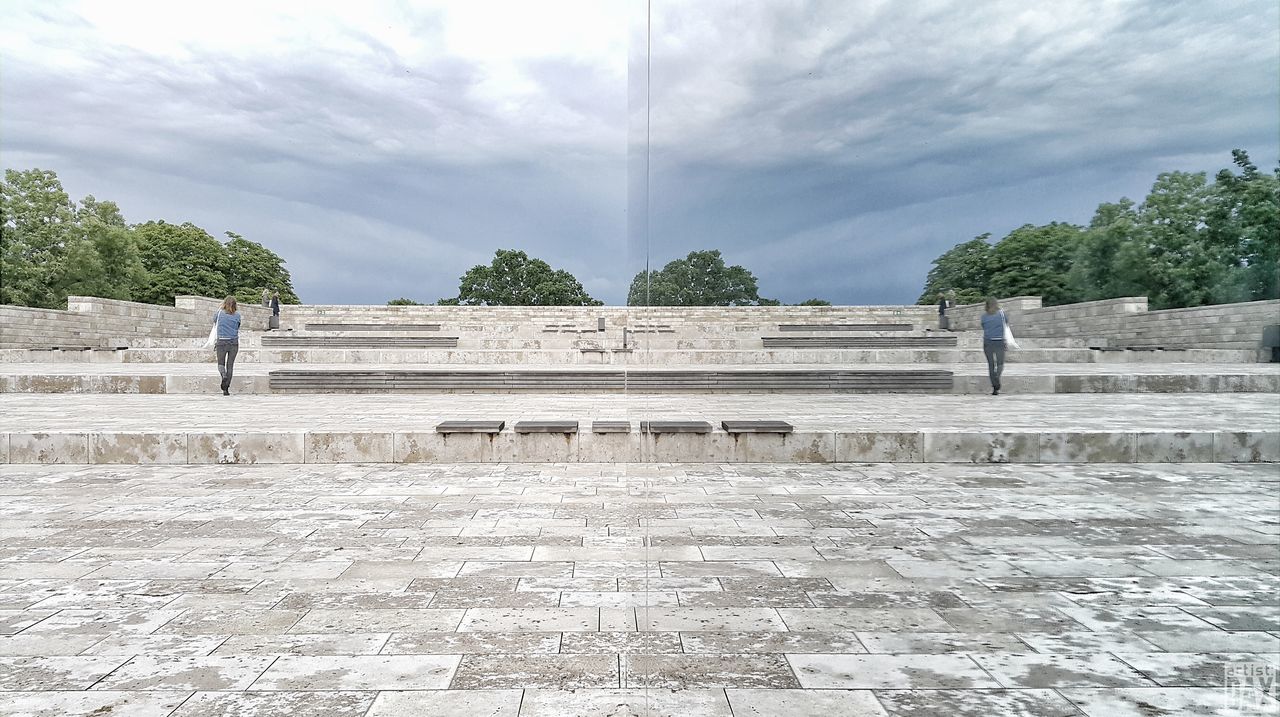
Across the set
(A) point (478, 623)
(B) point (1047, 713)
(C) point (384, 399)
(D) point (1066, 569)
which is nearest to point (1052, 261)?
(B) point (1047, 713)

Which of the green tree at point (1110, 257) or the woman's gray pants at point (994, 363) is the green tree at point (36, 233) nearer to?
the woman's gray pants at point (994, 363)

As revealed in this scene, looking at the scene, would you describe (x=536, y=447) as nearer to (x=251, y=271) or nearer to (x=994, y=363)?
(x=994, y=363)

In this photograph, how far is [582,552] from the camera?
3.48 m

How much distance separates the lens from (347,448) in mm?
6270

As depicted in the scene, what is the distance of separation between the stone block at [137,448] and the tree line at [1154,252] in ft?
21.6

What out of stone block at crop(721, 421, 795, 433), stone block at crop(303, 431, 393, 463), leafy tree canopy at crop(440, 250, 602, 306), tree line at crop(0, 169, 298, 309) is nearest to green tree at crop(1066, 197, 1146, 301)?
stone block at crop(721, 421, 795, 433)

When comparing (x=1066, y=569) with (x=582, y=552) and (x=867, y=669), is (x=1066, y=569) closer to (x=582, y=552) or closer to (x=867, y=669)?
(x=867, y=669)

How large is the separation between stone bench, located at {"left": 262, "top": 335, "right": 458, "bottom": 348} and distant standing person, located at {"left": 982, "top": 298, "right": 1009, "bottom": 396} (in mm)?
15980

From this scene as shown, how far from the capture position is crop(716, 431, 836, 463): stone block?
6.12 meters

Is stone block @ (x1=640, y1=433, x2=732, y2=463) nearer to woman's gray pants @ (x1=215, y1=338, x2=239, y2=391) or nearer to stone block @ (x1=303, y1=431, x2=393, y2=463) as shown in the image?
stone block @ (x1=303, y1=431, x2=393, y2=463)

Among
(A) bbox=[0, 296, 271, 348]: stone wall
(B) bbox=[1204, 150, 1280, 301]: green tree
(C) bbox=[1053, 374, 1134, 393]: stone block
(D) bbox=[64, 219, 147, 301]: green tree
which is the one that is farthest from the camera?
(D) bbox=[64, 219, 147, 301]: green tree

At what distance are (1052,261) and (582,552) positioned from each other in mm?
2489

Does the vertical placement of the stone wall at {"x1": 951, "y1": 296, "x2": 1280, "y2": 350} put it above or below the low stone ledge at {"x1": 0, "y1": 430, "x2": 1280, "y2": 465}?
above

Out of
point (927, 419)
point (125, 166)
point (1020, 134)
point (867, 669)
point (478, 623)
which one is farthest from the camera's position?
point (125, 166)
